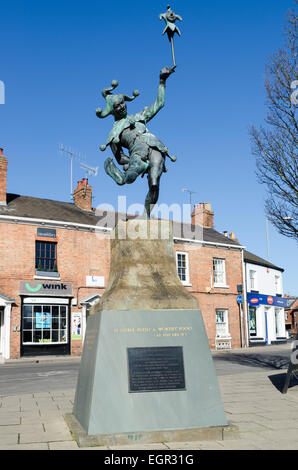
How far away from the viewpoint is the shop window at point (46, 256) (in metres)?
23.3

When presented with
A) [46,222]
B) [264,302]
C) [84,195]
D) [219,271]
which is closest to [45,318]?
[46,222]

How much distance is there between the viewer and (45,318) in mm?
22953

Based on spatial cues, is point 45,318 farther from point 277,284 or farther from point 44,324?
point 277,284

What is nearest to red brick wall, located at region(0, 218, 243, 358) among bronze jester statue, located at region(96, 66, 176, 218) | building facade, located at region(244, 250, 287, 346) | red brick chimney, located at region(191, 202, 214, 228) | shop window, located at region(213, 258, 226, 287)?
shop window, located at region(213, 258, 226, 287)

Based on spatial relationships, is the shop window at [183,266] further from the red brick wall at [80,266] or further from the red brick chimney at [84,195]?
the red brick chimney at [84,195]

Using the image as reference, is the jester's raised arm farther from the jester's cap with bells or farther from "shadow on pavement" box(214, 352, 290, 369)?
"shadow on pavement" box(214, 352, 290, 369)

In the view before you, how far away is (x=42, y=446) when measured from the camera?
17.0 feet

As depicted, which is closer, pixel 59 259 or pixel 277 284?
pixel 59 259

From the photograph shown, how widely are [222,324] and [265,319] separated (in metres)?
5.71

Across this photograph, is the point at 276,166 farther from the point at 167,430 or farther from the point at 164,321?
the point at 167,430

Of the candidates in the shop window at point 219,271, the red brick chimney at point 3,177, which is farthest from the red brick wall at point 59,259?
the shop window at point 219,271

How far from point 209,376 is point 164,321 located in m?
0.89

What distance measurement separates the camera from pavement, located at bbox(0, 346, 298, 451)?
17.0ft

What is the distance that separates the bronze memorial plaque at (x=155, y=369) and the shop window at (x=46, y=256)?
18.2m
